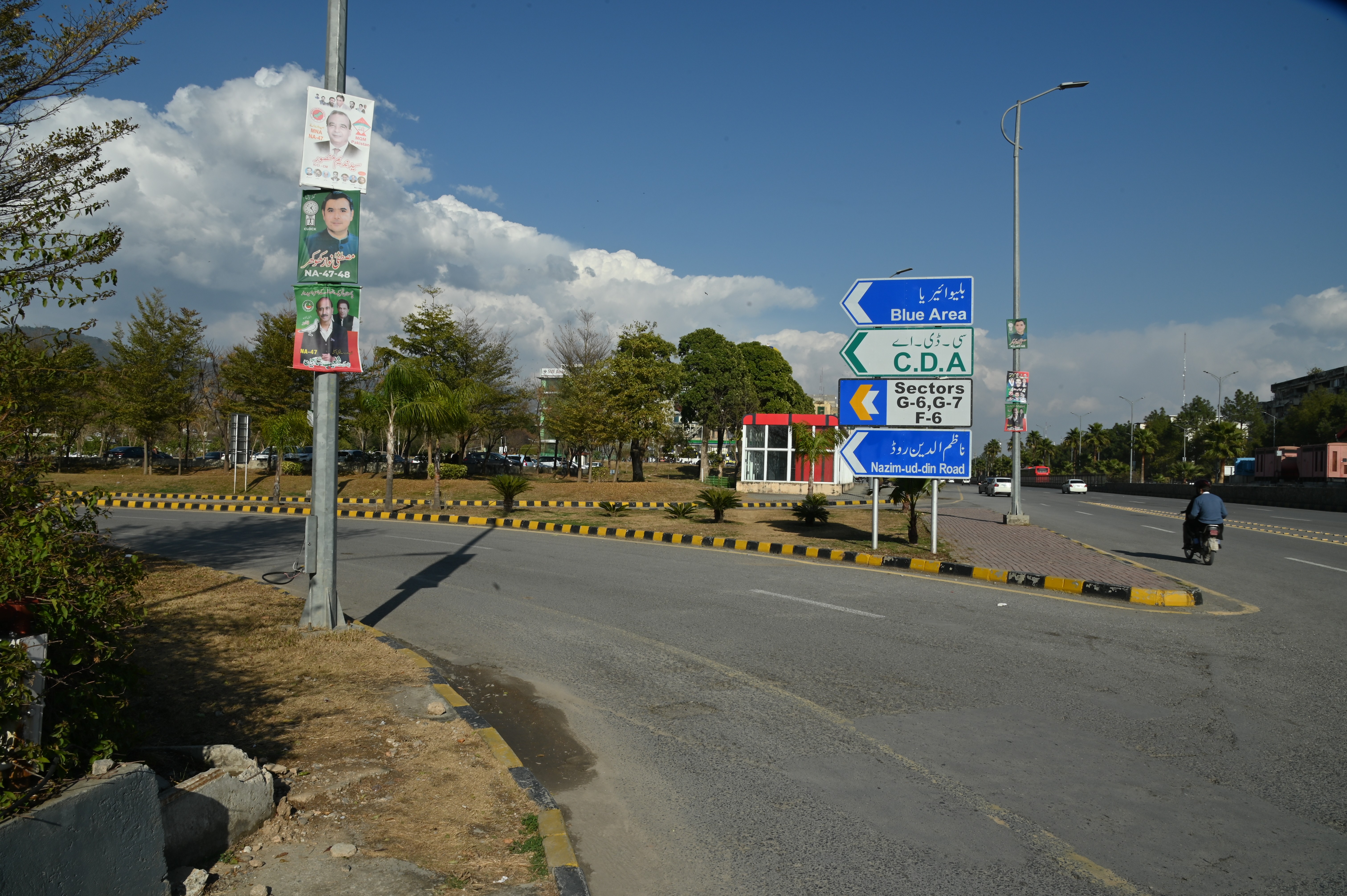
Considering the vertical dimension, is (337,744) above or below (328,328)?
below

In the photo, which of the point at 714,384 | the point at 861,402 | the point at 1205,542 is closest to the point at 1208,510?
the point at 1205,542

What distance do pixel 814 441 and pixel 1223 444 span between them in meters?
61.0

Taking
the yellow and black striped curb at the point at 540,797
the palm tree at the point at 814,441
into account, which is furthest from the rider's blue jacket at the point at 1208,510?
the palm tree at the point at 814,441

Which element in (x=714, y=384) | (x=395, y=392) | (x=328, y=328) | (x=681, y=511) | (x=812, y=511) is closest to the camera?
(x=328, y=328)

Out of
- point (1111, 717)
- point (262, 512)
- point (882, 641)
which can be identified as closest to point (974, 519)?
point (882, 641)

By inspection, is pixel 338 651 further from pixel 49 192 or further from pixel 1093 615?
pixel 1093 615

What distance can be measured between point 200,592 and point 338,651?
391 centimetres

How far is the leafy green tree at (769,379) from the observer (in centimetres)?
7219

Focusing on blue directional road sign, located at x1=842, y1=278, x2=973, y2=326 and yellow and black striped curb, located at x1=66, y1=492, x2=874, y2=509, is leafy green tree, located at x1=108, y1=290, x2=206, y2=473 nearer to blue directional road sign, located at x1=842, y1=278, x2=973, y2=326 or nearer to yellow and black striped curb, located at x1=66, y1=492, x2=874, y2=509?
yellow and black striped curb, located at x1=66, y1=492, x2=874, y2=509

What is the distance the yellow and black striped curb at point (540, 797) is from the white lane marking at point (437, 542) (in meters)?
9.32

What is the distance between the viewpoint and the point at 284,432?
3288 cm

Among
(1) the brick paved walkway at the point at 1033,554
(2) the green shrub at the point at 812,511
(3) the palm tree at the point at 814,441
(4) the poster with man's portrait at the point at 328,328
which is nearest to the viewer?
(4) the poster with man's portrait at the point at 328,328

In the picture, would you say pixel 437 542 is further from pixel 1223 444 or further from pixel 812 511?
pixel 1223 444

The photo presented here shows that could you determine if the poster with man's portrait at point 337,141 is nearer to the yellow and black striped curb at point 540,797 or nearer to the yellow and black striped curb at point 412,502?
the yellow and black striped curb at point 540,797
